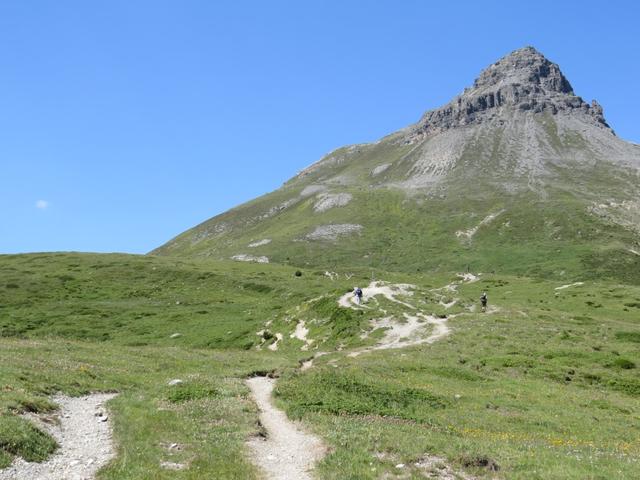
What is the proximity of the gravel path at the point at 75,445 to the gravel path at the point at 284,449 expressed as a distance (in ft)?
16.5

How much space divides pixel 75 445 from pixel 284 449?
23.6 feet

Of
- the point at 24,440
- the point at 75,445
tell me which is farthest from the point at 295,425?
the point at 24,440

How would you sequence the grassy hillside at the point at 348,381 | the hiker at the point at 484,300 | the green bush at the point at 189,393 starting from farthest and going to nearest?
the hiker at the point at 484,300
the green bush at the point at 189,393
the grassy hillside at the point at 348,381

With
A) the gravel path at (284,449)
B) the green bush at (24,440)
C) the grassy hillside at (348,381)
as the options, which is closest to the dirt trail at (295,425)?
the gravel path at (284,449)

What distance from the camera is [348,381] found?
29391 mm

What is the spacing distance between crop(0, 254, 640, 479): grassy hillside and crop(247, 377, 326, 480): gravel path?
0.61 meters

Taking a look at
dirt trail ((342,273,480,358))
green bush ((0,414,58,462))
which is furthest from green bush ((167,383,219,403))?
dirt trail ((342,273,480,358))

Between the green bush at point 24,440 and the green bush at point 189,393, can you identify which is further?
the green bush at point 189,393

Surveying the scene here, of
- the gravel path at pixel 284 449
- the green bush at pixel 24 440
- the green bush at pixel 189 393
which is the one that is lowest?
the gravel path at pixel 284 449

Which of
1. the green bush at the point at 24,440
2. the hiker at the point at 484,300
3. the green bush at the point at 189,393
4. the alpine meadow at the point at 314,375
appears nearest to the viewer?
the green bush at the point at 24,440

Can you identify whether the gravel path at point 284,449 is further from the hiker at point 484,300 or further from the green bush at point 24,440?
the hiker at point 484,300

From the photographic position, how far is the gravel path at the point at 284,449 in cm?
1644

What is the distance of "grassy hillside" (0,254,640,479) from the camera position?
56.6ft

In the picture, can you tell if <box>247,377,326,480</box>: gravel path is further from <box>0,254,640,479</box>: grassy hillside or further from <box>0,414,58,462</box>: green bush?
<box>0,414,58,462</box>: green bush
